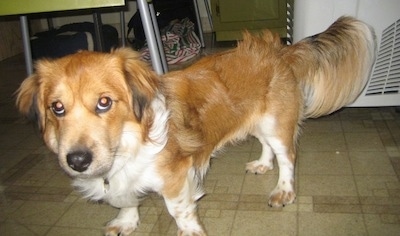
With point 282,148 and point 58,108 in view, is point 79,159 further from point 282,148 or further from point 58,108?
point 282,148

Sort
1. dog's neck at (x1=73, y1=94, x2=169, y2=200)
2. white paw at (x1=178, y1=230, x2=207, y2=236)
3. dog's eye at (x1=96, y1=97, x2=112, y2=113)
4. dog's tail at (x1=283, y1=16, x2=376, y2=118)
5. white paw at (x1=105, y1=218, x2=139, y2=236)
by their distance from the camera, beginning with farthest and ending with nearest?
dog's tail at (x1=283, y1=16, x2=376, y2=118)
white paw at (x1=105, y1=218, x2=139, y2=236)
white paw at (x1=178, y1=230, x2=207, y2=236)
dog's neck at (x1=73, y1=94, x2=169, y2=200)
dog's eye at (x1=96, y1=97, x2=112, y2=113)

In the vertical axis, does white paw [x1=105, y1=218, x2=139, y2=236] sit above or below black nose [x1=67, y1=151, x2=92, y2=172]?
below

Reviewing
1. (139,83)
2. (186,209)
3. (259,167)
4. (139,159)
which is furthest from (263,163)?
(139,83)

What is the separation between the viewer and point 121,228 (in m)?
1.88

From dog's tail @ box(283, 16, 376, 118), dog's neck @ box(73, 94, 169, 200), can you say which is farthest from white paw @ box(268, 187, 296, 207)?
dog's neck @ box(73, 94, 169, 200)

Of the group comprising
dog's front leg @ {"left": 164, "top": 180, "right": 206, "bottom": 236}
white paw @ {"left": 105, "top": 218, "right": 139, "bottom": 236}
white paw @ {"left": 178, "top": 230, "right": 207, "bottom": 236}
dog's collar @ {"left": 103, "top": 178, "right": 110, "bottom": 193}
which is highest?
dog's collar @ {"left": 103, "top": 178, "right": 110, "bottom": 193}

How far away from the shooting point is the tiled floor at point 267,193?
1.81 metres

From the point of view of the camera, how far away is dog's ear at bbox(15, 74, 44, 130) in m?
1.49

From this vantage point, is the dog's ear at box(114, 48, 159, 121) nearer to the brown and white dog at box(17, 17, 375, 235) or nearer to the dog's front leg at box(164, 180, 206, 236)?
the brown and white dog at box(17, 17, 375, 235)

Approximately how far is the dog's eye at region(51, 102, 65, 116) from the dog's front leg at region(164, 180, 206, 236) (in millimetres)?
613

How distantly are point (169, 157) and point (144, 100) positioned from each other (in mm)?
292

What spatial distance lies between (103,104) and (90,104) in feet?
0.17

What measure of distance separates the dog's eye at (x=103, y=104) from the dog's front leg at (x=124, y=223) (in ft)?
2.39

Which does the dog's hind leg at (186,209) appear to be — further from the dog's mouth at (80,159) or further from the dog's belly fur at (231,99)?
the dog's mouth at (80,159)
